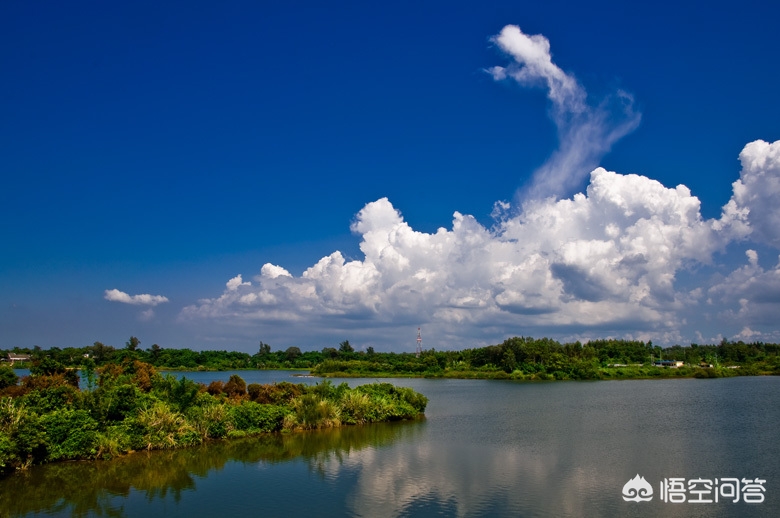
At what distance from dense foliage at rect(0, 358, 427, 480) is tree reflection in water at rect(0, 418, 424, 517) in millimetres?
853

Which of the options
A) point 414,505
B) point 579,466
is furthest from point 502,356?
point 414,505

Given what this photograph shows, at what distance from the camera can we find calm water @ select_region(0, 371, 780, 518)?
22.3 metres

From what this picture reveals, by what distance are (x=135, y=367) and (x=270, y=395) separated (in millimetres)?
13372

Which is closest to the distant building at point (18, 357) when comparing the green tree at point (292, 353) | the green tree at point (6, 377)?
the green tree at point (292, 353)

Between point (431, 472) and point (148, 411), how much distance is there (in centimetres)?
1745

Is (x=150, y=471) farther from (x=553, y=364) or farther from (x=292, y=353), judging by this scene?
(x=292, y=353)

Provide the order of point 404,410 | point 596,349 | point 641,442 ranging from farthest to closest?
point 596,349 → point 404,410 → point 641,442

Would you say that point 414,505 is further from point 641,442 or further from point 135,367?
point 135,367

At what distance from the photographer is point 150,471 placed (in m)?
29.0

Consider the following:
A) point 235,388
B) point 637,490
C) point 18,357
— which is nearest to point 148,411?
point 235,388

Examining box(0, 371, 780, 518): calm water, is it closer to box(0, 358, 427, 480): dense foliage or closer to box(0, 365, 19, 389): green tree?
box(0, 358, 427, 480): dense foliage

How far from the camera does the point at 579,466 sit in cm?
2864

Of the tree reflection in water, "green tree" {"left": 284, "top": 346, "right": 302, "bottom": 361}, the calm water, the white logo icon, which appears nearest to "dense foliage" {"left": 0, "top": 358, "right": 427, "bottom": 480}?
the tree reflection in water

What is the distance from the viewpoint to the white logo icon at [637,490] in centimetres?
2292
